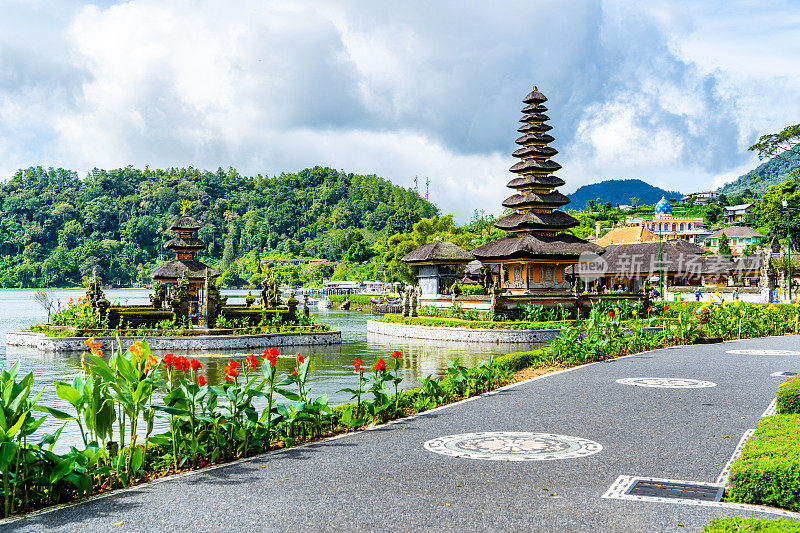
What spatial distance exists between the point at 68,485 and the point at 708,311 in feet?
68.5

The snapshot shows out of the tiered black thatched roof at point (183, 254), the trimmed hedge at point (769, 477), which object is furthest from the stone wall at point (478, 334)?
the trimmed hedge at point (769, 477)

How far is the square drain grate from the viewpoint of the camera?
572cm

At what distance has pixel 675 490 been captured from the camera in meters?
5.90

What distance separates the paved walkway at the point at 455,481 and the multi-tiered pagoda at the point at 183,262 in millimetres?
34306

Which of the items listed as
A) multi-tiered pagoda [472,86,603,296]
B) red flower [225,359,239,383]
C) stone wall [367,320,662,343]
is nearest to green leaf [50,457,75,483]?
red flower [225,359,239,383]

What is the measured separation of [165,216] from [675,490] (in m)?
125

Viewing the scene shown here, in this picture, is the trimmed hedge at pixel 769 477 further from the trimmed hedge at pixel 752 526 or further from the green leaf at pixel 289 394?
the green leaf at pixel 289 394

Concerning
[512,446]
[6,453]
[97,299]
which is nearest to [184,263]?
[97,299]

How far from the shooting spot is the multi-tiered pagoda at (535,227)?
37562mm

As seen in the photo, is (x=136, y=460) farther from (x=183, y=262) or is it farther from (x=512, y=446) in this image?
(x=183, y=262)

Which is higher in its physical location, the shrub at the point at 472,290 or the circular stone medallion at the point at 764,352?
the shrub at the point at 472,290

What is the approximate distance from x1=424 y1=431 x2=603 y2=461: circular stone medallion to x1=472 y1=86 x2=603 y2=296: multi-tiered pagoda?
29249 millimetres

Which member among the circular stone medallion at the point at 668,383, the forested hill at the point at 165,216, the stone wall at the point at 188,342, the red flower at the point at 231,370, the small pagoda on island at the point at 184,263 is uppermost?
the forested hill at the point at 165,216

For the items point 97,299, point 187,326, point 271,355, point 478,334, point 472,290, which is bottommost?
point 478,334
